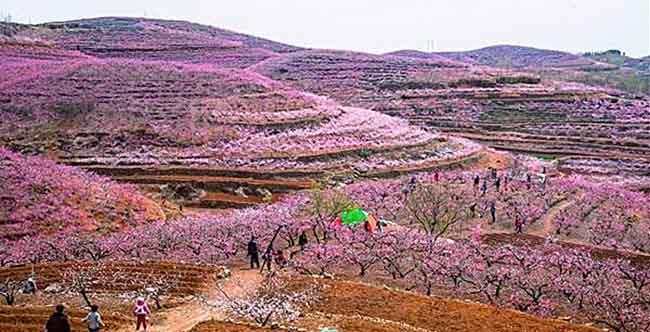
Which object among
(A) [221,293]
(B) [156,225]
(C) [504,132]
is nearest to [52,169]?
(B) [156,225]

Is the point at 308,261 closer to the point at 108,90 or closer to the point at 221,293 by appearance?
the point at 221,293

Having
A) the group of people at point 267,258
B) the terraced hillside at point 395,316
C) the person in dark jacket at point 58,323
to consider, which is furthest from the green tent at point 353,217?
the person in dark jacket at point 58,323

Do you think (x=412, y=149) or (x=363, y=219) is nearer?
(x=363, y=219)

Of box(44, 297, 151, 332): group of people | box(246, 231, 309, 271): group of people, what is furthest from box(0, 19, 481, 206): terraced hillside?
box(44, 297, 151, 332): group of people

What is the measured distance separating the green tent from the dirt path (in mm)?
14575

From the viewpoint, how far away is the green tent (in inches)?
1877

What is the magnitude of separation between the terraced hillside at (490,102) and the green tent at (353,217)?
166 ft

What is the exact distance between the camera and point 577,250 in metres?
42.8

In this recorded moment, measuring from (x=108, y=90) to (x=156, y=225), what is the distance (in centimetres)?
4804

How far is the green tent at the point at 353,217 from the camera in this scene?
156 ft

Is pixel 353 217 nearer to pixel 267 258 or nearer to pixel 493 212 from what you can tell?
pixel 267 258

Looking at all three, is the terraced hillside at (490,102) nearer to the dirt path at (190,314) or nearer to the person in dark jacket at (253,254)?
the person in dark jacket at (253,254)

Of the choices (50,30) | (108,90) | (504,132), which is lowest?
(504,132)

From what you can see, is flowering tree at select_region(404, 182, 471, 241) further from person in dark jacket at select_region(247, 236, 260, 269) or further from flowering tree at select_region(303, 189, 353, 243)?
person in dark jacket at select_region(247, 236, 260, 269)
